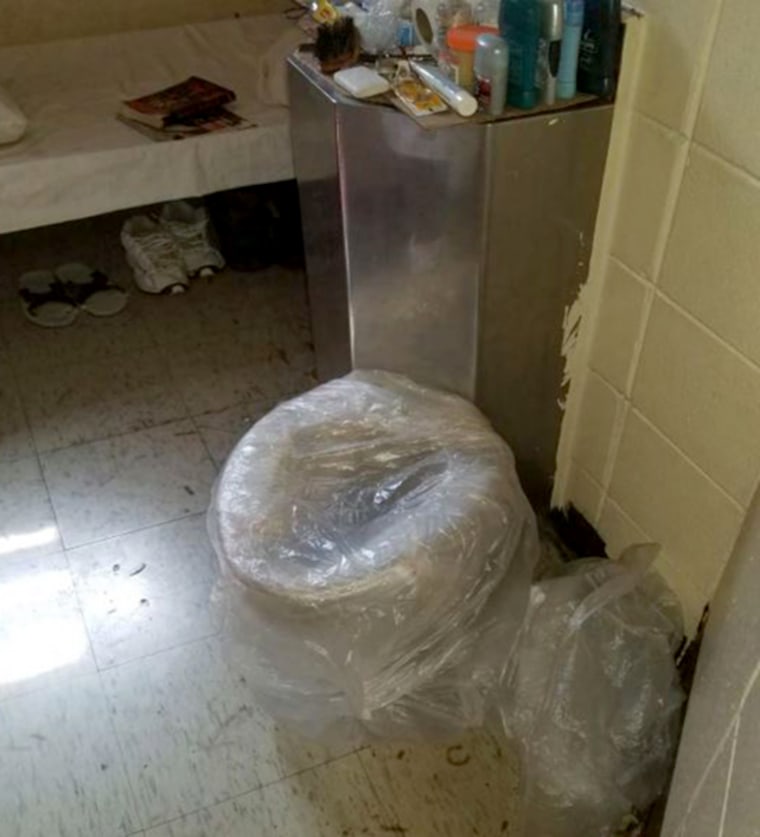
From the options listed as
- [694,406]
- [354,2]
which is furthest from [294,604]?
[354,2]

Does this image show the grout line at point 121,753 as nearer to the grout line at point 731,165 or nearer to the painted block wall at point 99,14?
the grout line at point 731,165

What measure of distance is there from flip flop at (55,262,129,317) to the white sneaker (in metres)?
0.07

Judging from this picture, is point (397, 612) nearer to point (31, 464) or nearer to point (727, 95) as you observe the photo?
point (727, 95)

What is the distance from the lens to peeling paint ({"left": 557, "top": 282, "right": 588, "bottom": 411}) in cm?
138

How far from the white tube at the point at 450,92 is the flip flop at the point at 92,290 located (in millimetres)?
1302

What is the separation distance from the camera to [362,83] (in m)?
1.19

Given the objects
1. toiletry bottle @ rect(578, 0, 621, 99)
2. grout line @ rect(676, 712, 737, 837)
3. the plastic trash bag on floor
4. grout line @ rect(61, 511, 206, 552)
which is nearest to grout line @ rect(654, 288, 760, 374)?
toiletry bottle @ rect(578, 0, 621, 99)

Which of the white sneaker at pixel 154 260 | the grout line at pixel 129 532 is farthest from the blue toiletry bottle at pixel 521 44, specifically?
the white sneaker at pixel 154 260

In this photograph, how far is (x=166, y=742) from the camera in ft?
4.52

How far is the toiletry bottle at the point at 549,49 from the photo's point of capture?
108cm

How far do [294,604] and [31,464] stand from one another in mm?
908

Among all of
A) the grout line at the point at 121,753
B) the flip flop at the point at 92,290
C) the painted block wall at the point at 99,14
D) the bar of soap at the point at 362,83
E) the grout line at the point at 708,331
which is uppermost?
the bar of soap at the point at 362,83

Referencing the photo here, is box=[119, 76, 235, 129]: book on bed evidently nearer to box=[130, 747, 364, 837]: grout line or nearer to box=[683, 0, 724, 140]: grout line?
box=[683, 0, 724, 140]: grout line

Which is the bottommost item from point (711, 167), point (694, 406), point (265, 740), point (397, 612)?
point (265, 740)
